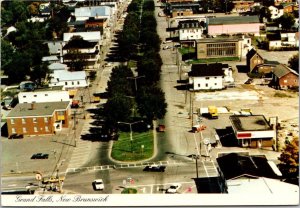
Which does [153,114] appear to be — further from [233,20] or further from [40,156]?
[233,20]

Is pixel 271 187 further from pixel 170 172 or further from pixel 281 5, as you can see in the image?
pixel 281 5

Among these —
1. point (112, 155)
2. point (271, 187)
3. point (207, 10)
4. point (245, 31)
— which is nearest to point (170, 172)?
point (112, 155)

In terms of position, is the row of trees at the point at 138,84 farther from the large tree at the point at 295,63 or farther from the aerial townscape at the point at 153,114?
→ the large tree at the point at 295,63

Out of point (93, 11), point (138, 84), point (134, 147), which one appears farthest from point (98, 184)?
point (93, 11)

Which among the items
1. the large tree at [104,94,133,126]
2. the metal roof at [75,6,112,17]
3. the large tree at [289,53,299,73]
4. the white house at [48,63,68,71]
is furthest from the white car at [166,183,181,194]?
the metal roof at [75,6,112,17]

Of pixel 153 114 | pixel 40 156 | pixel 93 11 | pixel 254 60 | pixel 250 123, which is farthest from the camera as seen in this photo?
pixel 93 11

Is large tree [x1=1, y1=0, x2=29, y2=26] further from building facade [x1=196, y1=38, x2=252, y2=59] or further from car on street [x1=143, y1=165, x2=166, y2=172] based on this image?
car on street [x1=143, y1=165, x2=166, y2=172]
